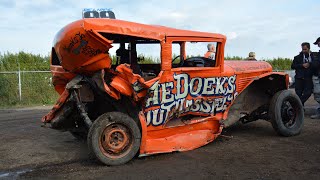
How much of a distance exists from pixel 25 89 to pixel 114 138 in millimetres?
11133

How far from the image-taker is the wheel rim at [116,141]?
5.62 meters

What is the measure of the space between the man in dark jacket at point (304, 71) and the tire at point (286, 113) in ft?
8.61

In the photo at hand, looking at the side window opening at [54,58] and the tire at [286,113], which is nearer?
the side window opening at [54,58]

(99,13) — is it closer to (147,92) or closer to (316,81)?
(147,92)

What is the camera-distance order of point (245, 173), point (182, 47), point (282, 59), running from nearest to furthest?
1. point (245, 173)
2. point (182, 47)
3. point (282, 59)

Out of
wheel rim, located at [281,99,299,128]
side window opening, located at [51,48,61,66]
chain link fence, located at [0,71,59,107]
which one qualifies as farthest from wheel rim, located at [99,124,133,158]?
chain link fence, located at [0,71,59,107]

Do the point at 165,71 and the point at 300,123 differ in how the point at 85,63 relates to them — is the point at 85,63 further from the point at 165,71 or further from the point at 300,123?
the point at 300,123

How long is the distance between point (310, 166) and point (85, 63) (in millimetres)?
3431

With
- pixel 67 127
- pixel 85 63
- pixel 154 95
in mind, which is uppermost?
pixel 85 63

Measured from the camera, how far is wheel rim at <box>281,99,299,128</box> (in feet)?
25.0

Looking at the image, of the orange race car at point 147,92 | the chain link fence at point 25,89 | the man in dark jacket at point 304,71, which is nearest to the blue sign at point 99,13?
the orange race car at point 147,92

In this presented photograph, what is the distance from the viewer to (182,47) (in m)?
6.67

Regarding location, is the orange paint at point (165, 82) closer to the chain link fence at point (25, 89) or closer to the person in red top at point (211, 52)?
the person in red top at point (211, 52)

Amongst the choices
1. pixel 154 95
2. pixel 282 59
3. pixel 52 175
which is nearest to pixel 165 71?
pixel 154 95
